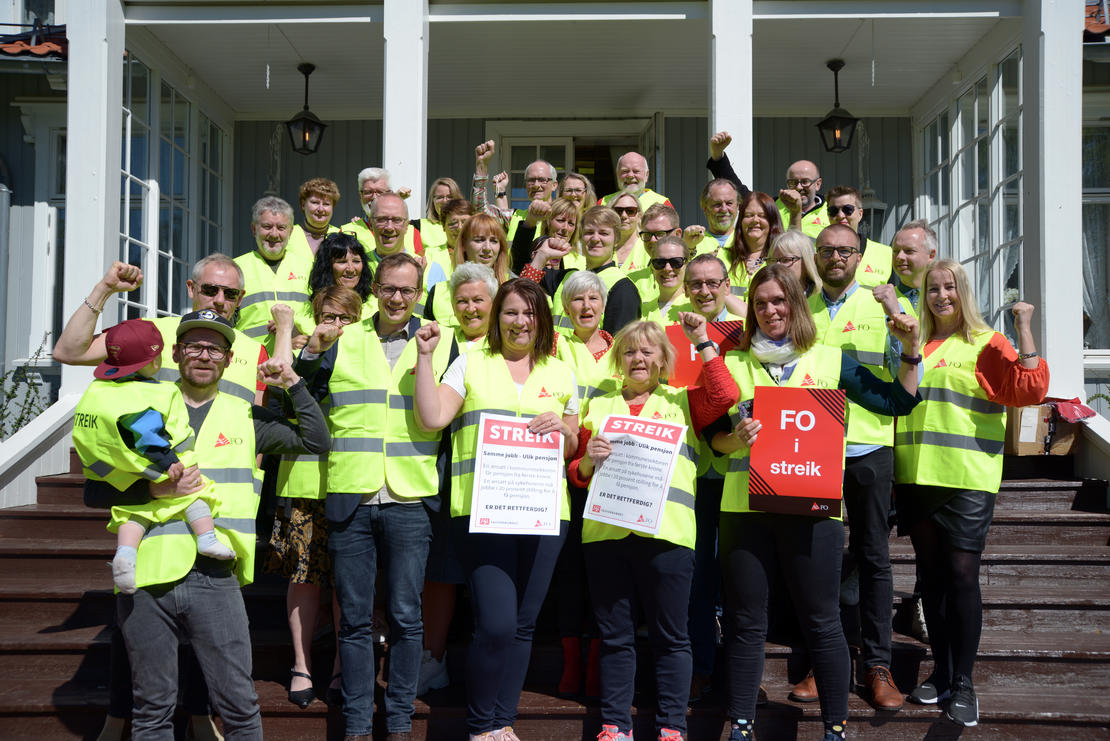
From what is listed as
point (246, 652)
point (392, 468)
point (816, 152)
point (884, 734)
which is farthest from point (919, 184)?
point (246, 652)

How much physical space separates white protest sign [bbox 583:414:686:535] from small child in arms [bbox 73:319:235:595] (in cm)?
145

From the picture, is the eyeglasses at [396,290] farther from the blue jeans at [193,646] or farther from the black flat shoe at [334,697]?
the black flat shoe at [334,697]

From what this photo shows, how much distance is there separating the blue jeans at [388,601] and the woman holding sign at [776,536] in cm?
127

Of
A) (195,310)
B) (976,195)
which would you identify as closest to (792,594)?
(195,310)

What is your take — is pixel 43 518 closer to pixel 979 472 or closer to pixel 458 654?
pixel 458 654

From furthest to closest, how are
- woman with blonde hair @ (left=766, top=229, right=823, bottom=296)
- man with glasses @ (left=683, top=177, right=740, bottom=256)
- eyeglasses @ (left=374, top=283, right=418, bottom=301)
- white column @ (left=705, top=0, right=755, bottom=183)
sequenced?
white column @ (left=705, top=0, right=755, bottom=183) < man with glasses @ (left=683, top=177, right=740, bottom=256) < woman with blonde hair @ (left=766, top=229, right=823, bottom=296) < eyeglasses @ (left=374, top=283, right=418, bottom=301)

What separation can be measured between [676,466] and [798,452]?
489mm

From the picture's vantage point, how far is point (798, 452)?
11.7 ft

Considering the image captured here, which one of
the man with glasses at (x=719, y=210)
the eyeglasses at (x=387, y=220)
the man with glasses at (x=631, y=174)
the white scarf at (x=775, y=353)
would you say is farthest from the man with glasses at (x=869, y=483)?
the eyeglasses at (x=387, y=220)

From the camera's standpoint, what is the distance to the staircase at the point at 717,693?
4027mm

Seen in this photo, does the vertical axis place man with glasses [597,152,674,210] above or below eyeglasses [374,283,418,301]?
above

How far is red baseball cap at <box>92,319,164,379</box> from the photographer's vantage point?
11.0 feet

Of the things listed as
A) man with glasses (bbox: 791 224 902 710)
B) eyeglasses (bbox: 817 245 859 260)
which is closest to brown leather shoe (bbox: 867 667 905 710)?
man with glasses (bbox: 791 224 902 710)

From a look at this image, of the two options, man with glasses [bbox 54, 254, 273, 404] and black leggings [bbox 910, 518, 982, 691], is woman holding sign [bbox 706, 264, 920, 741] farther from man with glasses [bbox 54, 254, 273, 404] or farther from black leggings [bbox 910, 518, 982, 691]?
man with glasses [bbox 54, 254, 273, 404]
